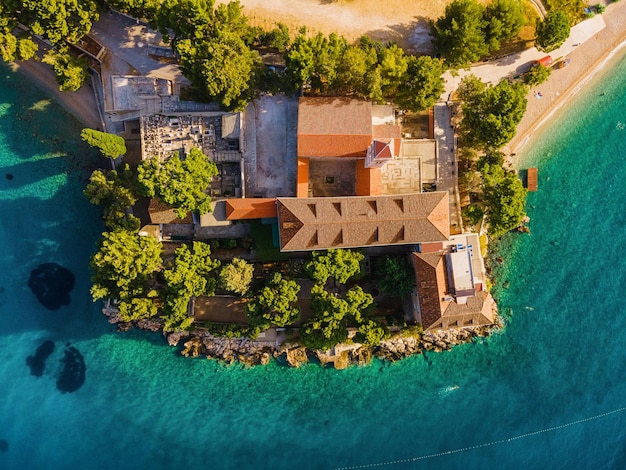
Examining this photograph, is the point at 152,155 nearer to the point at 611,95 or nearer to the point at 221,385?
the point at 221,385

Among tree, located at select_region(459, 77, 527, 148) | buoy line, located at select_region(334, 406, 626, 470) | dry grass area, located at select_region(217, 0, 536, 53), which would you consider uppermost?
dry grass area, located at select_region(217, 0, 536, 53)

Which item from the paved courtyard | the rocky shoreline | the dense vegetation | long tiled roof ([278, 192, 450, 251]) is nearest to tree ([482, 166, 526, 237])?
long tiled roof ([278, 192, 450, 251])

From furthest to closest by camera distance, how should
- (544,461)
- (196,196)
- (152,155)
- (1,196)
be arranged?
(544,461) < (1,196) < (152,155) < (196,196)

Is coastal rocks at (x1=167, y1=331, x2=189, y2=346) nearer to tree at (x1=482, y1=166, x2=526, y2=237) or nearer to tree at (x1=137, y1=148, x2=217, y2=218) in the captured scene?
tree at (x1=137, y1=148, x2=217, y2=218)

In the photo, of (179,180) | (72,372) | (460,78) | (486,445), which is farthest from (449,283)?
(72,372)

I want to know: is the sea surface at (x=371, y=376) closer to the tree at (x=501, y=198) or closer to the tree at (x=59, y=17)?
the tree at (x=501, y=198)

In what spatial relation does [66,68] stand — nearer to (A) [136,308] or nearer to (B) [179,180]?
(B) [179,180]

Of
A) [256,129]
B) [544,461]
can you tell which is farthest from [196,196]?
[544,461]
